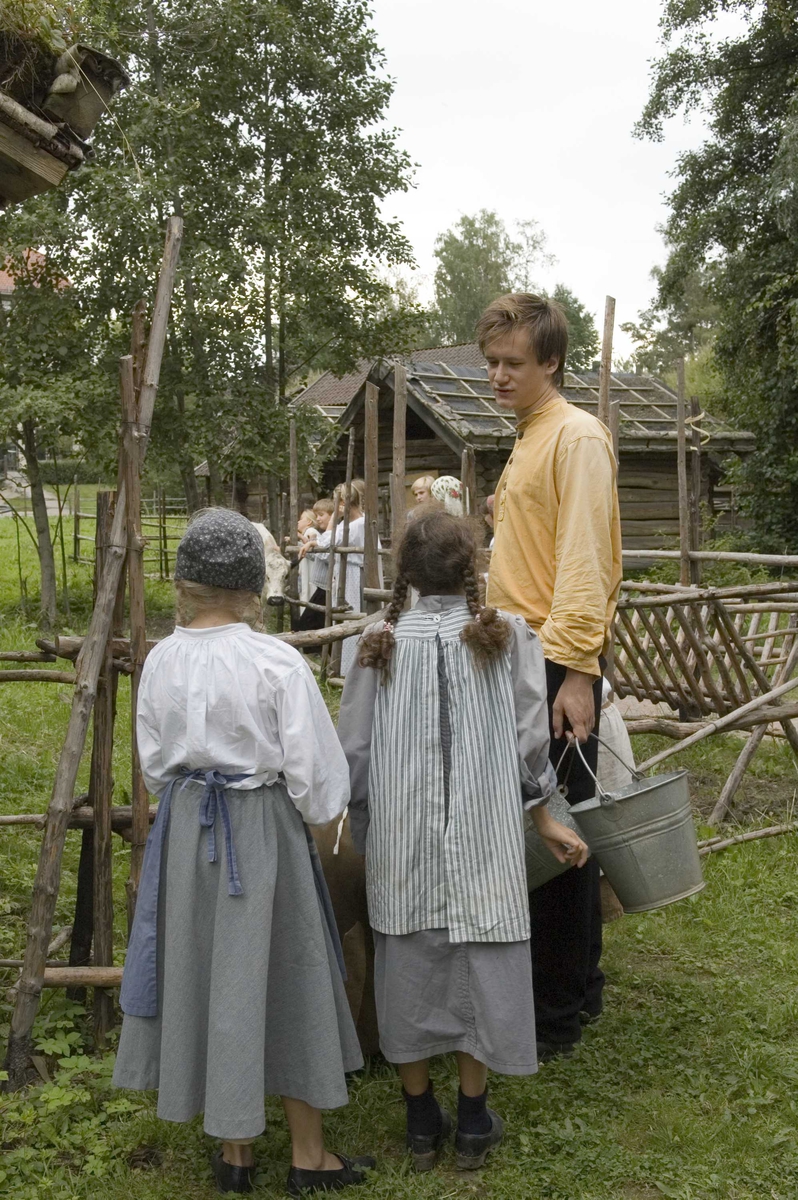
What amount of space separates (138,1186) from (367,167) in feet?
52.7

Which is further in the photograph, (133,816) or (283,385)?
(283,385)

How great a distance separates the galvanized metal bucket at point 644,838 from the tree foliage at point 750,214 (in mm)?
14122

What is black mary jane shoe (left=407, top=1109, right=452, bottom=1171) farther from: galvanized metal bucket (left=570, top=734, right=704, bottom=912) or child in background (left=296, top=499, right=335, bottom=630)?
child in background (left=296, top=499, right=335, bottom=630)

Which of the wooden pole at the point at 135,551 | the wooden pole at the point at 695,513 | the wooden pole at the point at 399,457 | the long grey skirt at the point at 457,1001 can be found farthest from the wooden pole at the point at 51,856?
the wooden pole at the point at 695,513

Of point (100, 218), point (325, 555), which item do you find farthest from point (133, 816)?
point (100, 218)

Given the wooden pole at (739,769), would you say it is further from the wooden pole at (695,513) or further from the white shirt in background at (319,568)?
the white shirt in background at (319,568)

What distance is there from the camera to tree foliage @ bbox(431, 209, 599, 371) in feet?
170

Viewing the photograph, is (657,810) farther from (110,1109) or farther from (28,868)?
(28,868)

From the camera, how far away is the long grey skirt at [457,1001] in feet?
8.75

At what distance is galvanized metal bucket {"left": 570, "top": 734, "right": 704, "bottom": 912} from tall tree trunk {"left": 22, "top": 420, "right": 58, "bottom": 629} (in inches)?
483

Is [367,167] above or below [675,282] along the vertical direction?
above

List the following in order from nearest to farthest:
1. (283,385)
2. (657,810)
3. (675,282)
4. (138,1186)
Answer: (138,1186), (657,810), (283,385), (675,282)

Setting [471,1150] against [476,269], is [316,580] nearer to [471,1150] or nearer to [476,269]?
[471,1150]

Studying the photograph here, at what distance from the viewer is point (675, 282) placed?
63.8 feet
